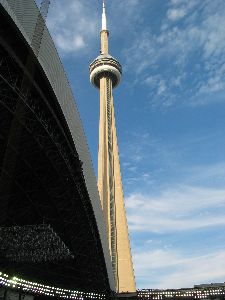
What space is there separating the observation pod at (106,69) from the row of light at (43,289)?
5957 cm

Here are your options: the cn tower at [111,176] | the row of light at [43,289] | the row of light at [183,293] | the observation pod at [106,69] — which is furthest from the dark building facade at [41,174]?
the observation pod at [106,69]

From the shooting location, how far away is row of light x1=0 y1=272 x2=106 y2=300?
30.4 metres

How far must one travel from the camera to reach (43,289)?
3509 centimetres

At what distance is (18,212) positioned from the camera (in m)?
30.3

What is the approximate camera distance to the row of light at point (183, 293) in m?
39.6

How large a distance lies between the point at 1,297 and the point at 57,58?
20113 mm

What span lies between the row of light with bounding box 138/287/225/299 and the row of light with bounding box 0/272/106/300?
4.66 m

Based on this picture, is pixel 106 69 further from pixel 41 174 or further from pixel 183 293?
pixel 41 174

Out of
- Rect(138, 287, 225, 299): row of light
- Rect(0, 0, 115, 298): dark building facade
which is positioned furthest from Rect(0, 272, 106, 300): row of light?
Rect(138, 287, 225, 299): row of light

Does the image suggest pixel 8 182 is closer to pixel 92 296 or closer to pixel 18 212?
pixel 18 212

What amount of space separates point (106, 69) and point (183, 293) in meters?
59.9

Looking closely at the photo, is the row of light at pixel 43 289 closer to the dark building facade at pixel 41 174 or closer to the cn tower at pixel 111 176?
the dark building facade at pixel 41 174

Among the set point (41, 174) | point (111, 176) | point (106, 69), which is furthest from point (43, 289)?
point (106, 69)

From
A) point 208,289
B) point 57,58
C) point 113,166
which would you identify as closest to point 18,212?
point 57,58
